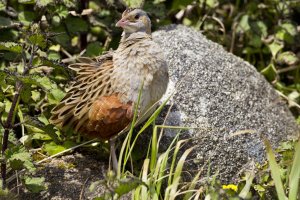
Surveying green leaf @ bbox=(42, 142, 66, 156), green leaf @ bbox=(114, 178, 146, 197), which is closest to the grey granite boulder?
green leaf @ bbox=(42, 142, 66, 156)

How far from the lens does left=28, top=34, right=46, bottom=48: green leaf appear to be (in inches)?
144

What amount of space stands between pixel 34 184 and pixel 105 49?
4.78ft

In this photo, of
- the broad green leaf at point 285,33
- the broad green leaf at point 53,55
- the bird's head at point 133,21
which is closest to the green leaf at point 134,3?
the bird's head at point 133,21

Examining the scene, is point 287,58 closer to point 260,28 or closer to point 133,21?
point 260,28

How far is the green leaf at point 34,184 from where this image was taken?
375 centimetres

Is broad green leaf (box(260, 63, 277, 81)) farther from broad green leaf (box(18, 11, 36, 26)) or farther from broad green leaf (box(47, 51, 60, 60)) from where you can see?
broad green leaf (box(18, 11, 36, 26))

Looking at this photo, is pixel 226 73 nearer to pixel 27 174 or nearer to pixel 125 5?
pixel 125 5

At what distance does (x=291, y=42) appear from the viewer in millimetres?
5406

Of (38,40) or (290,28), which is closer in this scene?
(38,40)

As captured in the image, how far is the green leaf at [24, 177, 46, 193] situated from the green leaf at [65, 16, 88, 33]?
1.36 m

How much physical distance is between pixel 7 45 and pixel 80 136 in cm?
91

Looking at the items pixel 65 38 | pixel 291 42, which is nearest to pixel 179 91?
pixel 65 38

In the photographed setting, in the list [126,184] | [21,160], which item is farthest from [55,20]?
[126,184]

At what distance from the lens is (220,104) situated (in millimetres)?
4480
